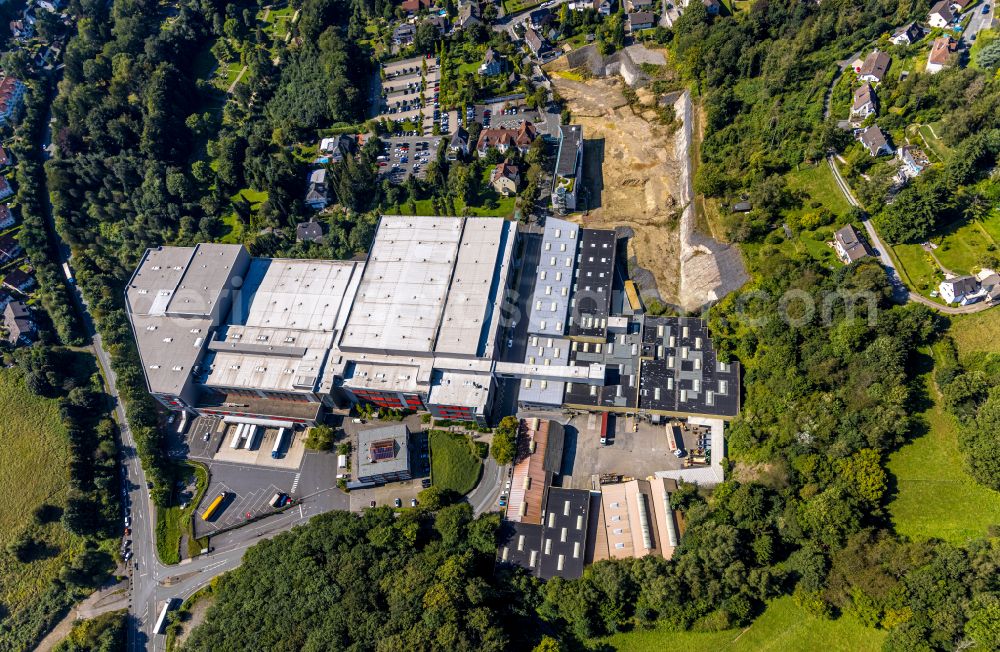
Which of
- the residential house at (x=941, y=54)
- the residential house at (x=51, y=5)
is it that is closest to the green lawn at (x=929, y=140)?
the residential house at (x=941, y=54)

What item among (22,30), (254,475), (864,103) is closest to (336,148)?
(254,475)

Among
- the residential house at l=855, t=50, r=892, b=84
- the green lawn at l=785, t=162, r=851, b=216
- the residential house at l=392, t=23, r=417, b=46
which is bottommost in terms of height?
the green lawn at l=785, t=162, r=851, b=216

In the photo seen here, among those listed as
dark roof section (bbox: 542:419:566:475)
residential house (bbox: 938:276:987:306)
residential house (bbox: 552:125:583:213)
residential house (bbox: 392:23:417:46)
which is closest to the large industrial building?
dark roof section (bbox: 542:419:566:475)

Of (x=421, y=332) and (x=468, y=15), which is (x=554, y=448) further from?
(x=468, y=15)

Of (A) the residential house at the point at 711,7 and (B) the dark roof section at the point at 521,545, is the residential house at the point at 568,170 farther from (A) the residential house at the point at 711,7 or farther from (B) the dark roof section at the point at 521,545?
(B) the dark roof section at the point at 521,545

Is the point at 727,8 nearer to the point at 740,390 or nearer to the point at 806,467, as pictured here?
the point at 740,390

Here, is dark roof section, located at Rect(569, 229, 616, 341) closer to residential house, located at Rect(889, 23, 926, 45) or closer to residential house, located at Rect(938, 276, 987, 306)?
residential house, located at Rect(938, 276, 987, 306)

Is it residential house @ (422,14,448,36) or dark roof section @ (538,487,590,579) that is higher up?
residential house @ (422,14,448,36)
